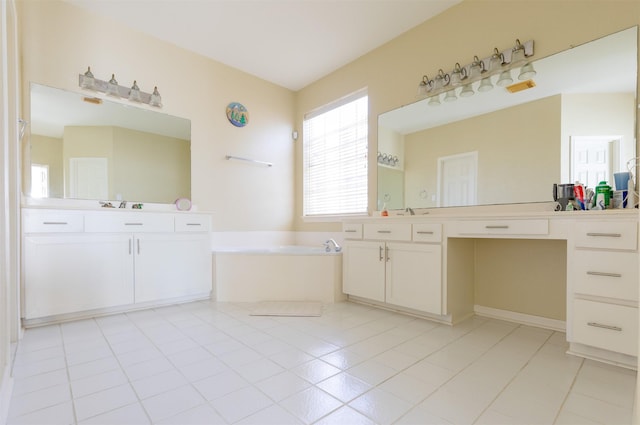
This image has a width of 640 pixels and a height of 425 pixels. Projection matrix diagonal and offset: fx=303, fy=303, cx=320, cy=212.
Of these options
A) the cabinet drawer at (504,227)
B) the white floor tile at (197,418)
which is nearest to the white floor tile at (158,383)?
the white floor tile at (197,418)

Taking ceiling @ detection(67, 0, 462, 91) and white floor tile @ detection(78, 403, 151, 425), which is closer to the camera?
white floor tile @ detection(78, 403, 151, 425)

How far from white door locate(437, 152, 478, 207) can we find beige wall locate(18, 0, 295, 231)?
2221 millimetres

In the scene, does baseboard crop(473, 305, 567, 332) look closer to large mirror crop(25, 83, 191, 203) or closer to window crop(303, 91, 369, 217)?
window crop(303, 91, 369, 217)

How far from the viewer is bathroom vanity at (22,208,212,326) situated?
223cm

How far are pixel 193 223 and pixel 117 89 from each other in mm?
1478

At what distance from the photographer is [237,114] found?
3.79 metres

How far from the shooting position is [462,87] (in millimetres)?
2648

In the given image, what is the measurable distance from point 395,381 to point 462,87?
2412mm

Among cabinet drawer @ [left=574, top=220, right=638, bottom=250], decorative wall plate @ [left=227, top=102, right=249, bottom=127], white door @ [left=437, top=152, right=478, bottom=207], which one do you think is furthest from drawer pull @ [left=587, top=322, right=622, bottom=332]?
decorative wall plate @ [left=227, top=102, right=249, bottom=127]

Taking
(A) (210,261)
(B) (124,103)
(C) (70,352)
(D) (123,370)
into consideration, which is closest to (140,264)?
(A) (210,261)

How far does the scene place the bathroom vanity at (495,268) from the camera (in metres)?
1.60

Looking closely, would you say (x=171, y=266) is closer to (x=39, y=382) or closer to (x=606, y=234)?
(x=39, y=382)

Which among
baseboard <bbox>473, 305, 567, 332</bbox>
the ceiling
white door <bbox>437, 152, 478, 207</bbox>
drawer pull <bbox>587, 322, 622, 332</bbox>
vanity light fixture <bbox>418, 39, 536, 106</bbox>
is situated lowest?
baseboard <bbox>473, 305, 567, 332</bbox>

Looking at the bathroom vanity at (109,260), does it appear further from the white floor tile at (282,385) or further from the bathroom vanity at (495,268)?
the white floor tile at (282,385)
